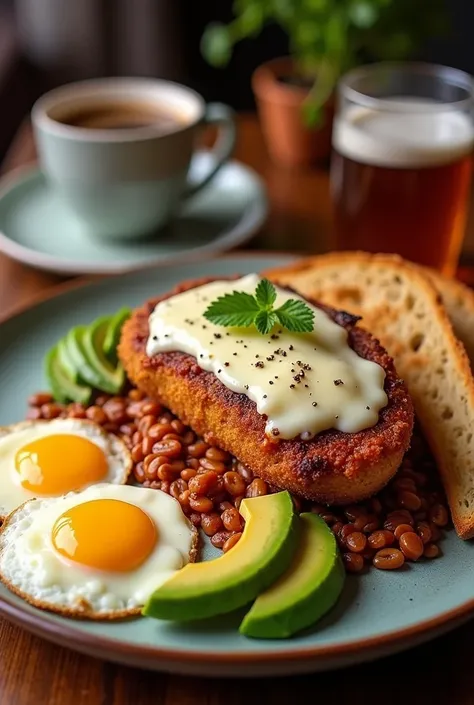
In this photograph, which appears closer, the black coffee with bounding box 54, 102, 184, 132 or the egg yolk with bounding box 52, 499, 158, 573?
the egg yolk with bounding box 52, 499, 158, 573

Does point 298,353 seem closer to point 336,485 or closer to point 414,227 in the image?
point 336,485

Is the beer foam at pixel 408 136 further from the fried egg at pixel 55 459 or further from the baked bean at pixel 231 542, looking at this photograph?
the baked bean at pixel 231 542

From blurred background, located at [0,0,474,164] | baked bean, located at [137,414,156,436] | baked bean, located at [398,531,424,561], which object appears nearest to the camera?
baked bean, located at [398,531,424,561]

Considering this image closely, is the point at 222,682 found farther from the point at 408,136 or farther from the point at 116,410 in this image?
the point at 408,136

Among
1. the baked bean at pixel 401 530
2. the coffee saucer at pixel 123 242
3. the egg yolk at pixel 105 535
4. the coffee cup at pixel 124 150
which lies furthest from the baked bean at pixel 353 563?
the coffee cup at pixel 124 150

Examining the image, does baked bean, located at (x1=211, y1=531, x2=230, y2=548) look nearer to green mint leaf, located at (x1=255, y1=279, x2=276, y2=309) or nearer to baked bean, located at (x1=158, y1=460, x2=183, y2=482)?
baked bean, located at (x1=158, y1=460, x2=183, y2=482)

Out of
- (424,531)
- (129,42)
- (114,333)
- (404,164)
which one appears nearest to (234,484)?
(424,531)

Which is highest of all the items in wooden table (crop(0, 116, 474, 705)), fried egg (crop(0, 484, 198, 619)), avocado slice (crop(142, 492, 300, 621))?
avocado slice (crop(142, 492, 300, 621))

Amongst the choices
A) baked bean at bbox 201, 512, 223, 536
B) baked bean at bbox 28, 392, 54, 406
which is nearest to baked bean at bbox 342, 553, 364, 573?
baked bean at bbox 201, 512, 223, 536
